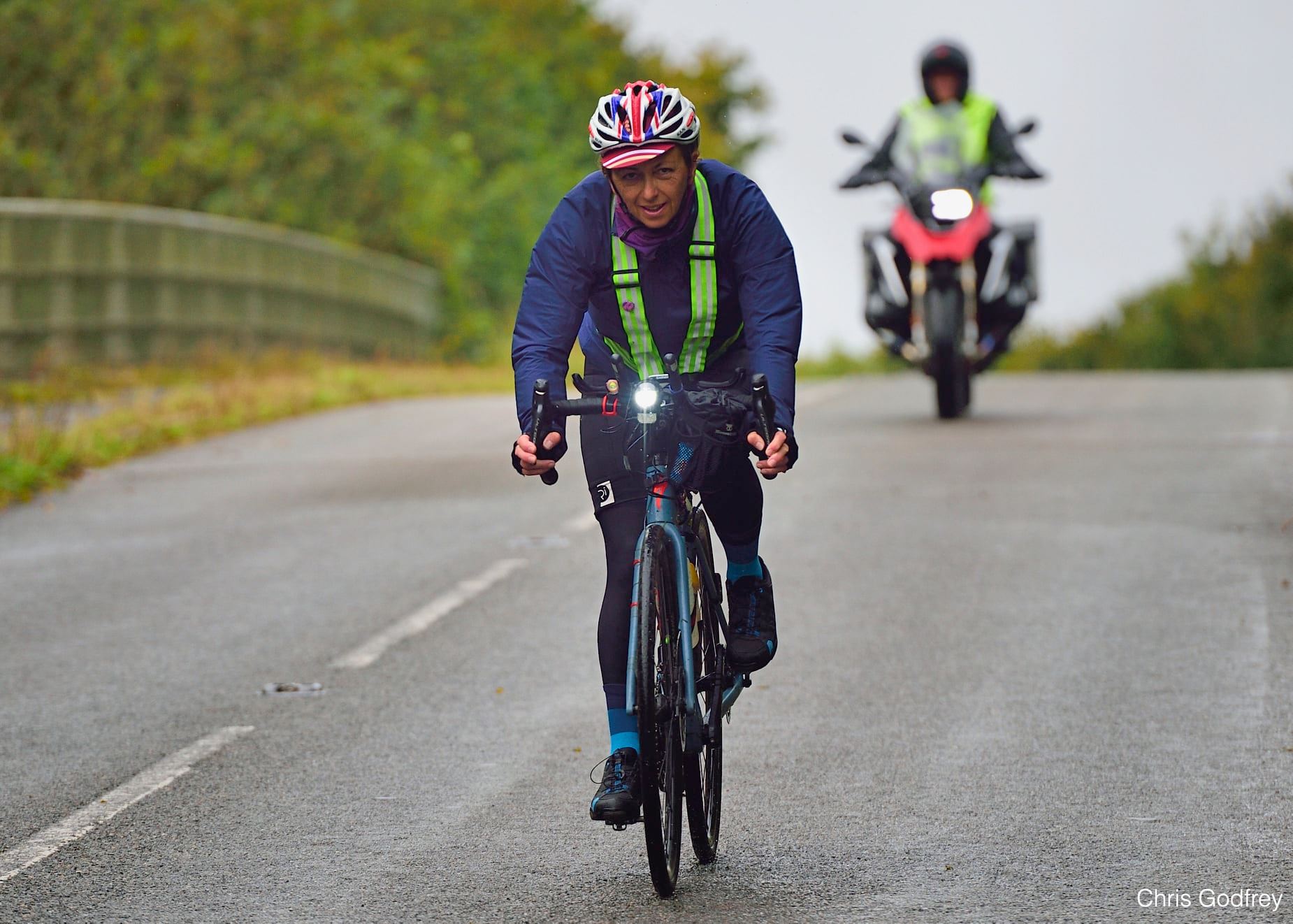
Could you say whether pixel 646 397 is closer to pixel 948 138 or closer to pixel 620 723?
pixel 620 723

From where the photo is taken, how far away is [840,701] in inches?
301

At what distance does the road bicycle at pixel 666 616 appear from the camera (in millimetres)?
5101

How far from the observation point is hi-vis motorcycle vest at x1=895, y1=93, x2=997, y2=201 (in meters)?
15.7

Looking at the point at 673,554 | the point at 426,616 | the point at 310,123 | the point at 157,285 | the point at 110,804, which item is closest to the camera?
the point at 673,554

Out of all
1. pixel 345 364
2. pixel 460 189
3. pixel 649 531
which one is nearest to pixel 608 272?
pixel 649 531

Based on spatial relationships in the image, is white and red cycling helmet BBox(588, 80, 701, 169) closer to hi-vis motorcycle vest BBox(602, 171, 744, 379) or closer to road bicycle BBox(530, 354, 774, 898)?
hi-vis motorcycle vest BBox(602, 171, 744, 379)

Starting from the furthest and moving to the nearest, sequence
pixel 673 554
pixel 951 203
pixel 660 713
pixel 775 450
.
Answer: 1. pixel 951 203
2. pixel 673 554
3. pixel 775 450
4. pixel 660 713

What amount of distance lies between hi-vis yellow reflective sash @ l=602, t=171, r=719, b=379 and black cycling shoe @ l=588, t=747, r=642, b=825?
1.00m

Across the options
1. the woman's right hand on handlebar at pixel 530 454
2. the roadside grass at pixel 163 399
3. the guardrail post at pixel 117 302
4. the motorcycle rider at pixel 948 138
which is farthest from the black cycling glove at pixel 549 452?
the guardrail post at pixel 117 302

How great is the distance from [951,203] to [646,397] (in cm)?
1076

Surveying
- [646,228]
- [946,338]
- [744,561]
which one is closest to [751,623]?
[744,561]

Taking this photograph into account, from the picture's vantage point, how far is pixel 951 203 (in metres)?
15.6

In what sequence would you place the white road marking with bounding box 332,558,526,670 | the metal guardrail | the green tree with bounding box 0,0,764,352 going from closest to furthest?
the white road marking with bounding box 332,558,526,670 → the metal guardrail → the green tree with bounding box 0,0,764,352

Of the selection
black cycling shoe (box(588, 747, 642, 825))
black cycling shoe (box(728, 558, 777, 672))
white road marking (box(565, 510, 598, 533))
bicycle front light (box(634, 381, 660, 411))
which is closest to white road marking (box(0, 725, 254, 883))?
black cycling shoe (box(588, 747, 642, 825))
